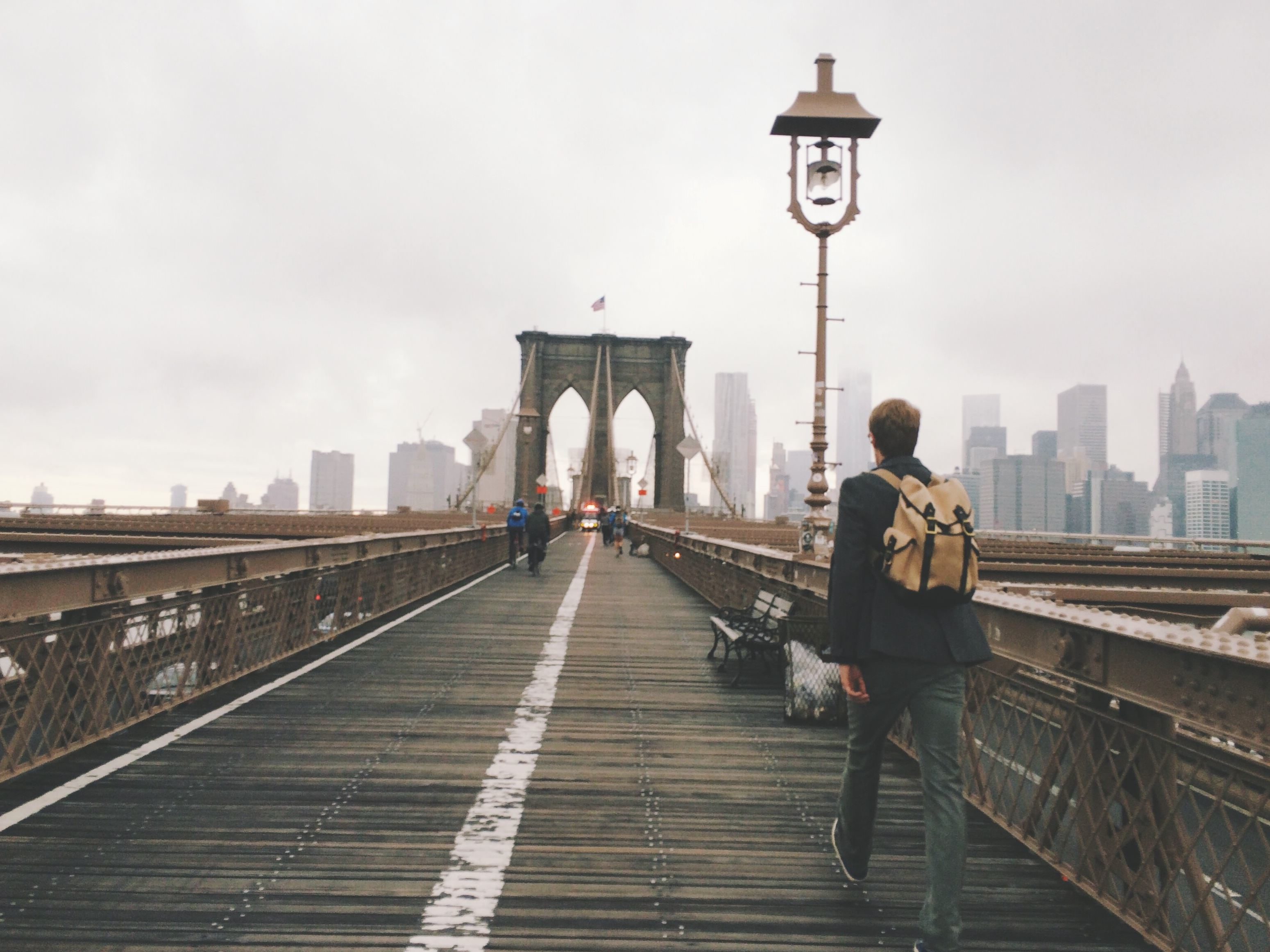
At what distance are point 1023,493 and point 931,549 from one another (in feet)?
411

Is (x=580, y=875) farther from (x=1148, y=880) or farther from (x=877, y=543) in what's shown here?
(x=1148, y=880)

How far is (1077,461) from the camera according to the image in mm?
128250

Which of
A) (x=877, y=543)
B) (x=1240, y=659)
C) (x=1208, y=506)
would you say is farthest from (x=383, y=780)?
(x=1208, y=506)

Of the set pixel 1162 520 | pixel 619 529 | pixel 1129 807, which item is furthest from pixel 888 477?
pixel 1162 520

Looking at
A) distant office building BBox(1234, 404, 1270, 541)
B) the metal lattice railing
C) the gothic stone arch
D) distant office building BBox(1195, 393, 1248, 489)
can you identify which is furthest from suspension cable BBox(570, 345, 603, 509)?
the metal lattice railing

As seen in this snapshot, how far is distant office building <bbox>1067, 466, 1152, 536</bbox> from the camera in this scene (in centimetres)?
11138

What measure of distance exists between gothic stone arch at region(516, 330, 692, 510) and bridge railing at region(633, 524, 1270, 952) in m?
88.2

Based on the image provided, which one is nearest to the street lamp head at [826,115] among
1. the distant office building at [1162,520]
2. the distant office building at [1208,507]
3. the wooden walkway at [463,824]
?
the wooden walkway at [463,824]

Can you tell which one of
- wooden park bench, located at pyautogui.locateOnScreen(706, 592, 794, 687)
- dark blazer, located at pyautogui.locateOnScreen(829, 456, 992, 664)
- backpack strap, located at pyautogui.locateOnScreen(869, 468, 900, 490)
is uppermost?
backpack strap, located at pyautogui.locateOnScreen(869, 468, 900, 490)

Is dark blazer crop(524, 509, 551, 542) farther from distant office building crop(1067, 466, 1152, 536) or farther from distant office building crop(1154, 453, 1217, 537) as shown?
distant office building crop(1154, 453, 1217, 537)

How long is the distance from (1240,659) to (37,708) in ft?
18.1

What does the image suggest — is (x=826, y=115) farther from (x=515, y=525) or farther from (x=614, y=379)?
(x=614, y=379)

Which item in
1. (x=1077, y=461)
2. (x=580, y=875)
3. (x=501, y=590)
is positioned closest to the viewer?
(x=580, y=875)

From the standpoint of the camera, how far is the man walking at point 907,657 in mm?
2992
